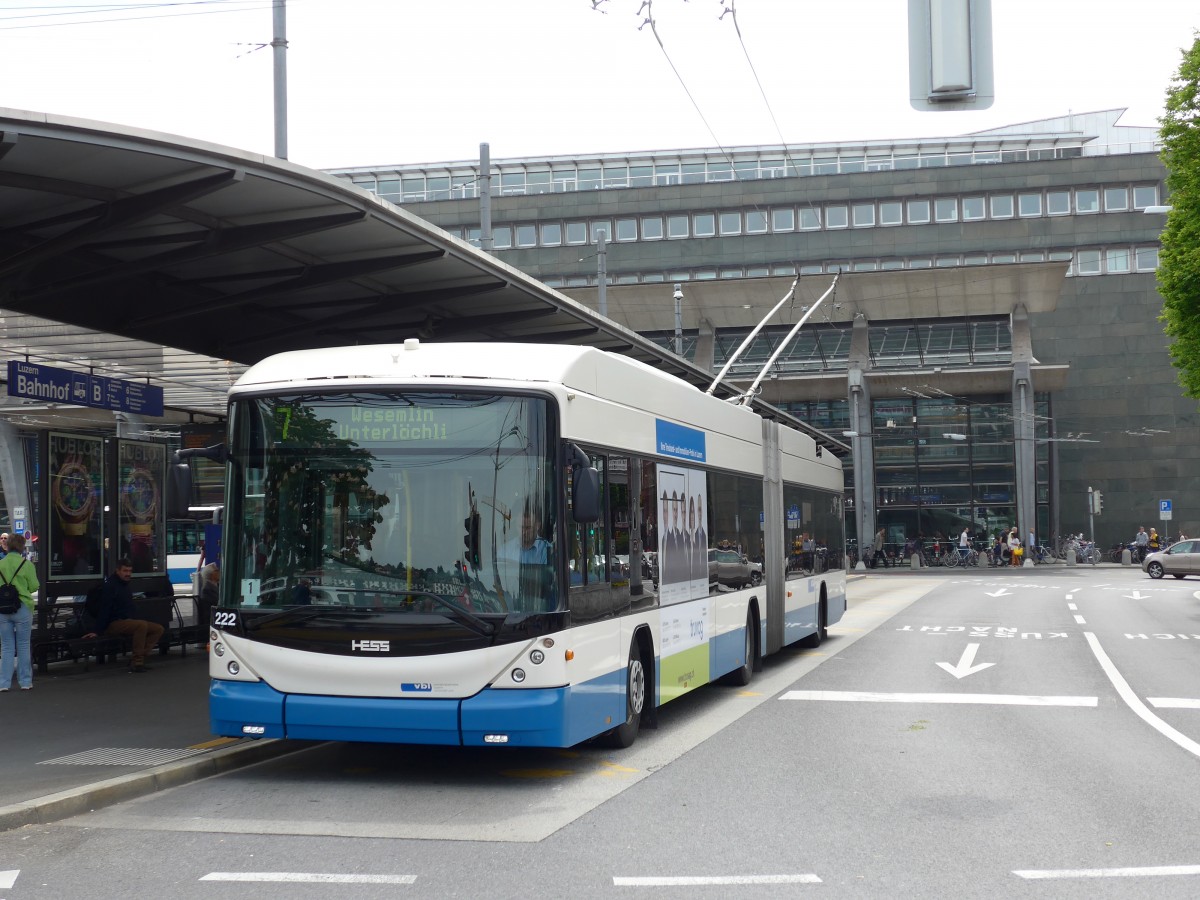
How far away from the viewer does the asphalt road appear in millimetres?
6574

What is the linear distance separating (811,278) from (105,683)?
35965 mm

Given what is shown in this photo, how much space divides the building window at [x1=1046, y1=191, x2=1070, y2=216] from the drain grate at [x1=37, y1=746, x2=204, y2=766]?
57749mm

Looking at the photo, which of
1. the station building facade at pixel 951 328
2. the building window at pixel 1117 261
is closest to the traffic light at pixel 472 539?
the station building facade at pixel 951 328

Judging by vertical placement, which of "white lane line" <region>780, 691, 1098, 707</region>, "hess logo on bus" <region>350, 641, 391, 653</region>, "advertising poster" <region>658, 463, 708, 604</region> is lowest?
"white lane line" <region>780, 691, 1098, 707</region>

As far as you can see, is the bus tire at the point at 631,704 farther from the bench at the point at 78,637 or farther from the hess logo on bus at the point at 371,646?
the bench at the point at 78,637

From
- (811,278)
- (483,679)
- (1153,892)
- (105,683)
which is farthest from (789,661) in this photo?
(811,278)

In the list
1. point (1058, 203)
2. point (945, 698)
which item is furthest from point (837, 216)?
point (945, 698)

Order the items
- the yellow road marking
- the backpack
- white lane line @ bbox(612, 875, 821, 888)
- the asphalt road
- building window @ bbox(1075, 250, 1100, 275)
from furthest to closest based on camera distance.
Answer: building window @ bbox(1075, 250, 1100, 275), the backpack, the yellow road marking, the asphalt road, white lane line @ bbox(612, 875, 821, 888)

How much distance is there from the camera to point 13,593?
547 inches

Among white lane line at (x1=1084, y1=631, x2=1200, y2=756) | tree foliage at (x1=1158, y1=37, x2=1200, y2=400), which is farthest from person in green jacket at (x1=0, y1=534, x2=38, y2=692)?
tree foliage at (x1=1158, y1=37, x2=1200, y2=400)

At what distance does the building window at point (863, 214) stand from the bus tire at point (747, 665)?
48886 millimetres

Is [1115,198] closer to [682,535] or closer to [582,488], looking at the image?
[682,535]

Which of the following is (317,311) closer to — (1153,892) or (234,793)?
(234,793)

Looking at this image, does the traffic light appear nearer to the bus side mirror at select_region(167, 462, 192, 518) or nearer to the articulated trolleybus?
the articulated trolleybus
